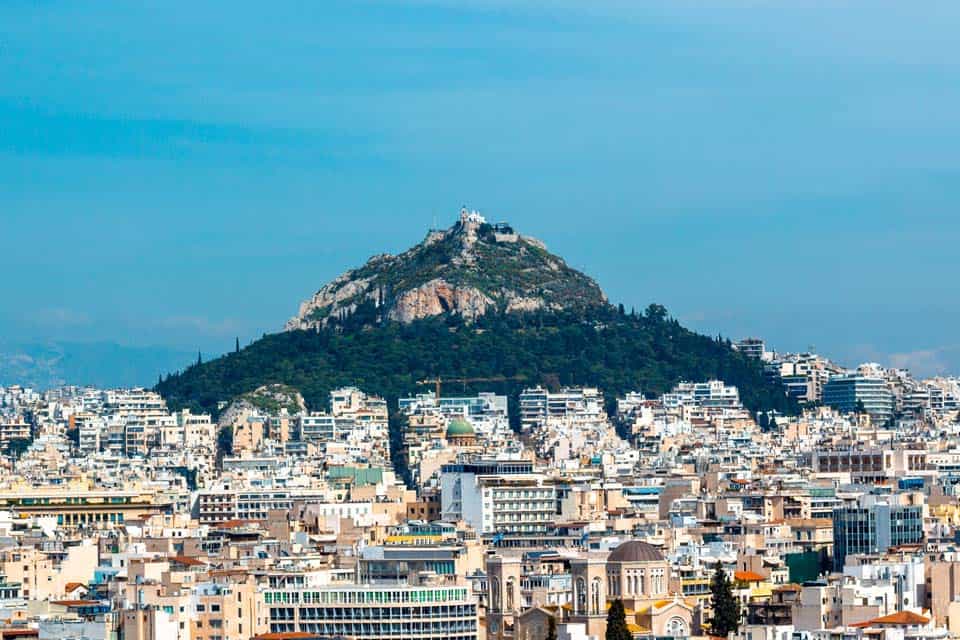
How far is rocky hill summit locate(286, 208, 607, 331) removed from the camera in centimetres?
18475

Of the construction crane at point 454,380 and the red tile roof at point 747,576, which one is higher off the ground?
the construction crane at point 454,380

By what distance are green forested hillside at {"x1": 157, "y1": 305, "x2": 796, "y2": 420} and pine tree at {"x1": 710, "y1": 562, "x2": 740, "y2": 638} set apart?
91452 millimetres

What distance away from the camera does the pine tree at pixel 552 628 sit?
242ft

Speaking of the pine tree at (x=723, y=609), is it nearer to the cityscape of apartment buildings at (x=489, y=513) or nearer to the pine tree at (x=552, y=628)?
the cityscape of apartment buildings at (x=489, y=513)

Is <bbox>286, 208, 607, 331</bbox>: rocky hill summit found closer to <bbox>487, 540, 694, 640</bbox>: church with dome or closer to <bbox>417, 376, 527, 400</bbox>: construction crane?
<bbox>417, 376, 527, 400</bbox>: construction crane

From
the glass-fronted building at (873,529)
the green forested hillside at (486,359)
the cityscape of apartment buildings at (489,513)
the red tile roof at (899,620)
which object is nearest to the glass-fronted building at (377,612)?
the cityscape of apartment buildings at (489,513)

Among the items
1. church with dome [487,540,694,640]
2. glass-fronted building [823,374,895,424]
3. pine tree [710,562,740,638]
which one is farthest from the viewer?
glass-fronted building [823,374,895,424]

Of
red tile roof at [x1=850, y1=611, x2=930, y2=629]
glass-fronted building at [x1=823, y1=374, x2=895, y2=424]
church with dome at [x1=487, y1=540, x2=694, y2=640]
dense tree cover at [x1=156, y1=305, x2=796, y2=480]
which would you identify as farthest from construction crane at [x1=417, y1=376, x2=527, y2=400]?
red tile roof at [x1=850, y1=611, x2=930, y2=629]

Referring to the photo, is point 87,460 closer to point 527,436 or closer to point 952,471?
point 527,436

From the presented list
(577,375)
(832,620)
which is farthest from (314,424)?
(832,620)

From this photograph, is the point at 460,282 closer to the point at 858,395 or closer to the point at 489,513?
the point at 858,395

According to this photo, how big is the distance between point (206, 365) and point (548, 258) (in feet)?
78.4

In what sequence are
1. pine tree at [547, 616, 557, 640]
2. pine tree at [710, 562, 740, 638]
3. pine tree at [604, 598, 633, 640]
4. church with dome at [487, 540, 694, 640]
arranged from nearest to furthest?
1. pine tree at [604, 598, 633, 640]
2. pine tree at [547, 616, 557, 640]
3. pine tree at [710, 562, 740, 638]
4. church with dome at [487, 540, 694, 640]

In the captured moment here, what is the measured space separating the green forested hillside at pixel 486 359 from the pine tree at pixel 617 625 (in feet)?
315
